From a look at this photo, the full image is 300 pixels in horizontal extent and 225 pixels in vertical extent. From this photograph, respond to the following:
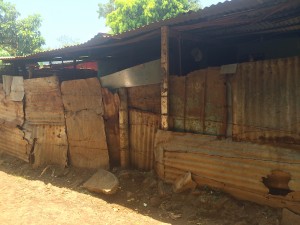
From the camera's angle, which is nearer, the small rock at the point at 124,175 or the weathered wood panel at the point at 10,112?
the small rock at the point at 124,175

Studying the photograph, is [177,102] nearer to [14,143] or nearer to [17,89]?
[17,89]

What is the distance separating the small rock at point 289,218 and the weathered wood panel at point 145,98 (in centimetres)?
300

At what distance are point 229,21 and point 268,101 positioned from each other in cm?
147

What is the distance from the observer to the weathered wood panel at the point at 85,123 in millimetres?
7148

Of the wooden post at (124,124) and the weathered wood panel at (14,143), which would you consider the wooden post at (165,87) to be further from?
the weathered wood panel at (14,143)

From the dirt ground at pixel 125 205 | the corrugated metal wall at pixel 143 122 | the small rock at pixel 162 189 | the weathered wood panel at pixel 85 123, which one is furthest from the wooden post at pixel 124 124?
the small rock at pixel 162 189

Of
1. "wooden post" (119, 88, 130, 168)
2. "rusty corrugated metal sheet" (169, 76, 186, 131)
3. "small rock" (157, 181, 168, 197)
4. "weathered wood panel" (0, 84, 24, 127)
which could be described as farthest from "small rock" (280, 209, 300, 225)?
"weathered wood panel" (0, 84, 24, 127)

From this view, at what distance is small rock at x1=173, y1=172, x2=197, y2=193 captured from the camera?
17.9 feet

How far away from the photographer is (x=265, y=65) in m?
4.65

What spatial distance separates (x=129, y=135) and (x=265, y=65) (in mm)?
3336

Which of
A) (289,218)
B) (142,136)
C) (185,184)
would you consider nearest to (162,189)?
(185,184)

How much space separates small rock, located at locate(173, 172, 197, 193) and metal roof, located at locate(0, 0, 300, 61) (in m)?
2.74

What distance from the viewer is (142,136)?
21.2 ft

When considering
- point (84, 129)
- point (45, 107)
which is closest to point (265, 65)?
point (84, 129)
